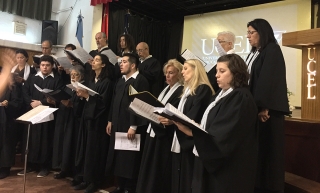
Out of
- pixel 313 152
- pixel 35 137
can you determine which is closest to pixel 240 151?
pixel 313 152

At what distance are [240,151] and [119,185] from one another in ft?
5.76

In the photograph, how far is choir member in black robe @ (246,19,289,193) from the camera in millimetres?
2061

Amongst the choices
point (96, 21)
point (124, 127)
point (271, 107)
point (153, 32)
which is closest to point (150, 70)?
point (124, 127)

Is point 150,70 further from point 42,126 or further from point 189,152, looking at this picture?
point 189,152

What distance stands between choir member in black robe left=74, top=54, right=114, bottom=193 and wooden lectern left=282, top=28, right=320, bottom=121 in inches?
76.9

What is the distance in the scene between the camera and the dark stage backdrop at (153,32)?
5.93 meters

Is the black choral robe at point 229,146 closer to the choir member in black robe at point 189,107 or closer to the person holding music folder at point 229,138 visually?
the person holding music folder at point 229,138

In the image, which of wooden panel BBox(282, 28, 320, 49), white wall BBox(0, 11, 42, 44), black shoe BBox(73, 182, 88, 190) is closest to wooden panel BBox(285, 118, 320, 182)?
wooden panel BBox(282, 28, 320, 49)

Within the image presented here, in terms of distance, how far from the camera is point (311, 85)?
9.29 ft

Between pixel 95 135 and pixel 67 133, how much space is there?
530 mm

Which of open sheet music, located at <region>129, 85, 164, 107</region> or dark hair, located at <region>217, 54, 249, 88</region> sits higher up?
dark hair, located at <region>217, 54, 249, 88</region>

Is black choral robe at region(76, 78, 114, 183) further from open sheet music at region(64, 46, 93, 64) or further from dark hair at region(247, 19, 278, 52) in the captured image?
dark hair at region(247, 19, 278, 52)

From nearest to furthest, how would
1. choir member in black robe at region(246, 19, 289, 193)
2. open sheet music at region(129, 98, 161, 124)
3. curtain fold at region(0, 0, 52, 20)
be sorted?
choir member in black robe at region(246, 19, 289, 193) < open sheet music at region(129, 98, 161, 124) < curtain fold at region(0, 0, 52, 20)

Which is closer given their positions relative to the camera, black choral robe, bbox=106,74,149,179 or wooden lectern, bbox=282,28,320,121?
wooden lectern, bbox=282,28,320,121
